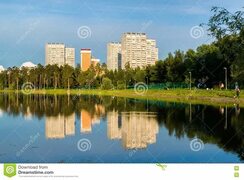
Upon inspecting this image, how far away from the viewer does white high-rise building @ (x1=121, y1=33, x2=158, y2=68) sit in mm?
68625

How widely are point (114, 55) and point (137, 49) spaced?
34.0 feet

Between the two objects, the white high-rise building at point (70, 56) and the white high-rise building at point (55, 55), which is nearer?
the white high-rise building at point (55, 55)

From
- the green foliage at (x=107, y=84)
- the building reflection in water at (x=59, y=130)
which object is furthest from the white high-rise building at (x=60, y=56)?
the building reflection in water at (x=59, y=130)

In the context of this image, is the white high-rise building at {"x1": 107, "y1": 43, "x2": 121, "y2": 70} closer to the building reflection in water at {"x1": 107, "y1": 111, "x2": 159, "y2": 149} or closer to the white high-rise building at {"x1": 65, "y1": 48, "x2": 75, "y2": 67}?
the white high-rise building at {"x1": 65, "y1": 48, "x2": 75, "y2": 67}

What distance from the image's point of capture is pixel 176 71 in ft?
173

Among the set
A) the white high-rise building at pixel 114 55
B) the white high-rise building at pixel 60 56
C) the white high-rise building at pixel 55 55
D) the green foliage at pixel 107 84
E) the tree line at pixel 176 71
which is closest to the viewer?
the tree line at pixel 176 71

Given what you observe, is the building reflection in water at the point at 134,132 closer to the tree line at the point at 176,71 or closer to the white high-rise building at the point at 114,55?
the tree line at the point at 176,71

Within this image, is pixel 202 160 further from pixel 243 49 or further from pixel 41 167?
pixel 41 167

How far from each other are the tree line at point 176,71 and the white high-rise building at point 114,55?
5582 mm

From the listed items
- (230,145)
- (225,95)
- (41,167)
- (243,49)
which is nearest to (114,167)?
(41,167)

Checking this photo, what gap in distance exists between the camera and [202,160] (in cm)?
838

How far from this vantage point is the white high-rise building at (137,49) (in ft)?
225

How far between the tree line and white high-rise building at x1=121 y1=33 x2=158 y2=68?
14.1 ft

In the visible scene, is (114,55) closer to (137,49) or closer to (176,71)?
(137,49)
